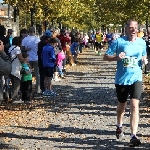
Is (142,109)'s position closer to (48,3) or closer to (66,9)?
(48,3)

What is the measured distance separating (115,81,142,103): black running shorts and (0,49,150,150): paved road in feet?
2.32

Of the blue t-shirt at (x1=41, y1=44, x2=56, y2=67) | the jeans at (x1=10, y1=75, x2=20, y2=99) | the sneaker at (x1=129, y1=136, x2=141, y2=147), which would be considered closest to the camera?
the sneaker at (x1=129, y1=136, x2=141, y2=147)

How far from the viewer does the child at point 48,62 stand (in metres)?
13.5

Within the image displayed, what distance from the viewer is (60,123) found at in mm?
9719

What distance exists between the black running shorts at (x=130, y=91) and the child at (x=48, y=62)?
5648 mm

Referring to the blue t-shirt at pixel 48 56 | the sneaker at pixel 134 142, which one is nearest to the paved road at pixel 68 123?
the sneaker at pixel 134 142

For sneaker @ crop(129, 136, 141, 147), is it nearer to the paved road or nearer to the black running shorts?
the paved road

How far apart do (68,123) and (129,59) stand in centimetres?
253

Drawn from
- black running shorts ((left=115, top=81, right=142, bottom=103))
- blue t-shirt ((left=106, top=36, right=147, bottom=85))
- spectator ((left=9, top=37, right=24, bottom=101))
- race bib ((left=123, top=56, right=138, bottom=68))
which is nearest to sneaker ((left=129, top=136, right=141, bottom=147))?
black running shorts ((left=115, top=81, right=142, bottom=103))

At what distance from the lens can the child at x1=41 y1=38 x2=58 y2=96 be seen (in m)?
13.5

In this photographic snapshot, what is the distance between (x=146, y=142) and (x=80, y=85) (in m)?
8.83

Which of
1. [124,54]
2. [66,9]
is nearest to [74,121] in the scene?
[124,54]

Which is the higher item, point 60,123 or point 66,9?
point 66,9

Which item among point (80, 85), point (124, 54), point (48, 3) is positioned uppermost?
point (48, 3)
